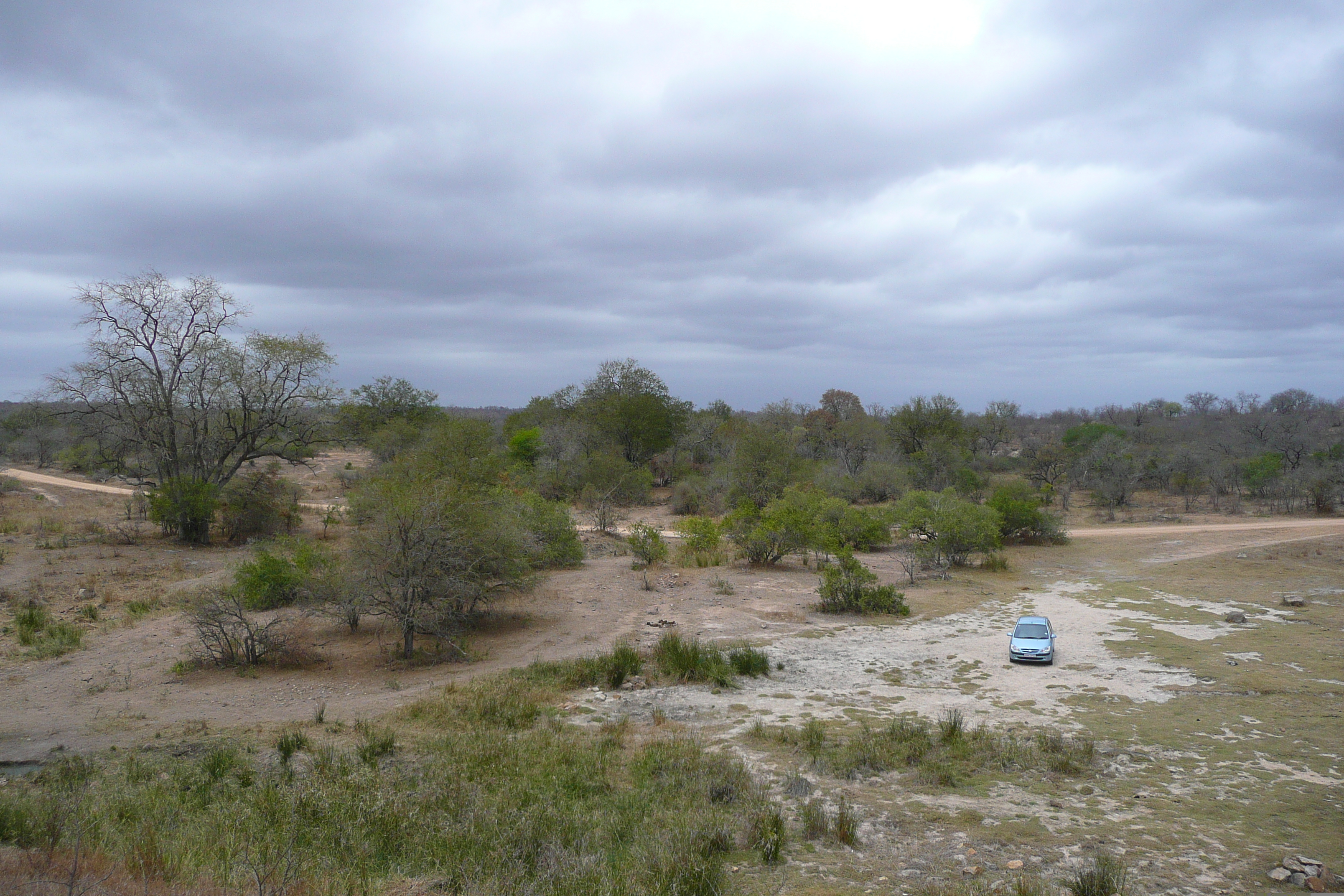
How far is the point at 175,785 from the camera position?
800 cm

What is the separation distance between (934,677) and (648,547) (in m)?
13.5

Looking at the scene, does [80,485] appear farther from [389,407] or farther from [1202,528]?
[1202,528]

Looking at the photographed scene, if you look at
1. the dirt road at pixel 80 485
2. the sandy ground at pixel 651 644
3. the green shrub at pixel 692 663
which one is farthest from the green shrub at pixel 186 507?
the green shrub at pixel 692 663

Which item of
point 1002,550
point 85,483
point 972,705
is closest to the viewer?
point 972,705

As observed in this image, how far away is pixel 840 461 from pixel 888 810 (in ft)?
143

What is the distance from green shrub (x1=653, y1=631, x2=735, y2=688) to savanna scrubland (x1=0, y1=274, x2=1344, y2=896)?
10 cm

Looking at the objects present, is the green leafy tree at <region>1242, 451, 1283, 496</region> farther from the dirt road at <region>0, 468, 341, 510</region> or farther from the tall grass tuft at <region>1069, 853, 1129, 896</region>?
the dirt road at <region>0, 468, 341, 510</region>

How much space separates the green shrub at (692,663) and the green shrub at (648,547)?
10387 mm

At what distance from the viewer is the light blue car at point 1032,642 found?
1527 centimetres

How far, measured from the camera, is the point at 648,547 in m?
26.3

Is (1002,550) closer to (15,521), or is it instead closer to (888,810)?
(888,810)

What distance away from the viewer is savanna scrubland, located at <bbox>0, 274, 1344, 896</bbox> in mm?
6641

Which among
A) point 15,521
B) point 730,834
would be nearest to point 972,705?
point 730,834

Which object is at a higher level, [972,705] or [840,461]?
[840,461]
